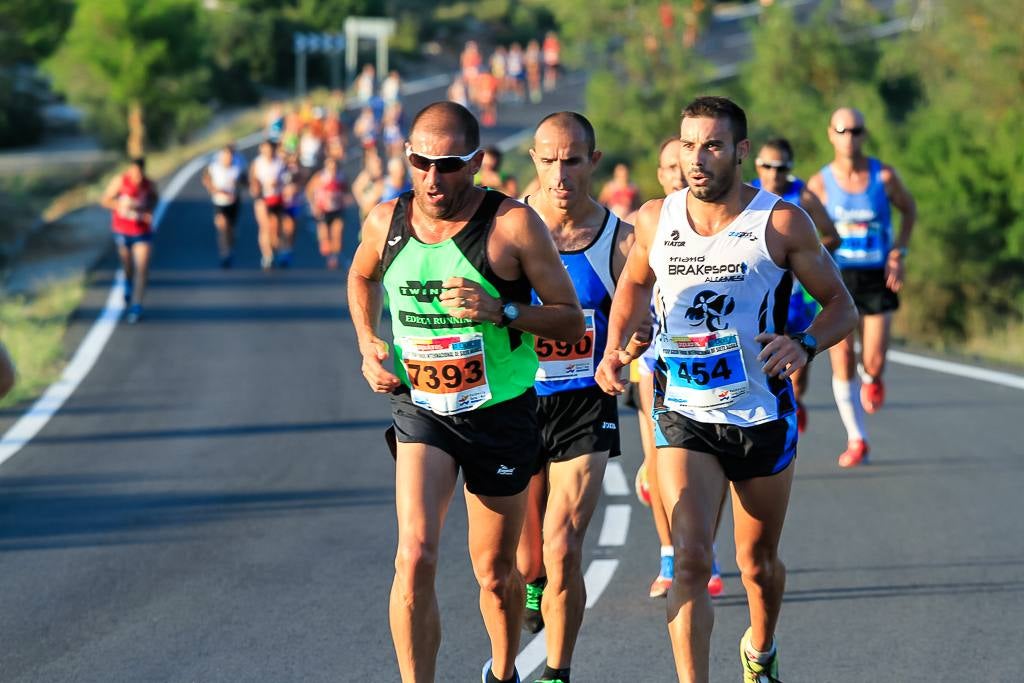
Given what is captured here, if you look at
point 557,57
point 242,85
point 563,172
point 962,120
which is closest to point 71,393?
point 563,172

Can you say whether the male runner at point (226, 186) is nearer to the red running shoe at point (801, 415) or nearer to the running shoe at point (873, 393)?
the red running shoe at point (801, 415)

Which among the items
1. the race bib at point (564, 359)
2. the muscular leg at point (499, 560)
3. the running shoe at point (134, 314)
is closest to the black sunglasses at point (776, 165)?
the race bib at point (564, 359)

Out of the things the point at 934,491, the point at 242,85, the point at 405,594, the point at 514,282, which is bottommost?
the point at 242,85

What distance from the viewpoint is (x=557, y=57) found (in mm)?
58750

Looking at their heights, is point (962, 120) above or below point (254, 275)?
above

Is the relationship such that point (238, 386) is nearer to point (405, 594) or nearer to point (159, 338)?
point (159, 338)

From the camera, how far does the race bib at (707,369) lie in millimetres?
6215

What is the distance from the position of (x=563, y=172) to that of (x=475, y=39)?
2855 inches

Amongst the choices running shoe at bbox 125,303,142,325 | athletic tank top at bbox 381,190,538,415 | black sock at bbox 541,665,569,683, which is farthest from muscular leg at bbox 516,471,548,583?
running shoe at bbox 125,303,142,325

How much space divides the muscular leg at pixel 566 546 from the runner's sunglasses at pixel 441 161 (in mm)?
1615

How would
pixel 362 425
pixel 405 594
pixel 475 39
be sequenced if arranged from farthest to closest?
pixel 475 39 < pixel 362 425 < pixel 405 594

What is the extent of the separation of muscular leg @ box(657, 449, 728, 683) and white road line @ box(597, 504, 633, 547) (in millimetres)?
3366

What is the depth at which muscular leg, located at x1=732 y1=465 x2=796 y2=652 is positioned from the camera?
626cm

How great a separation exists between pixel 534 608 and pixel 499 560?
1.63 m
